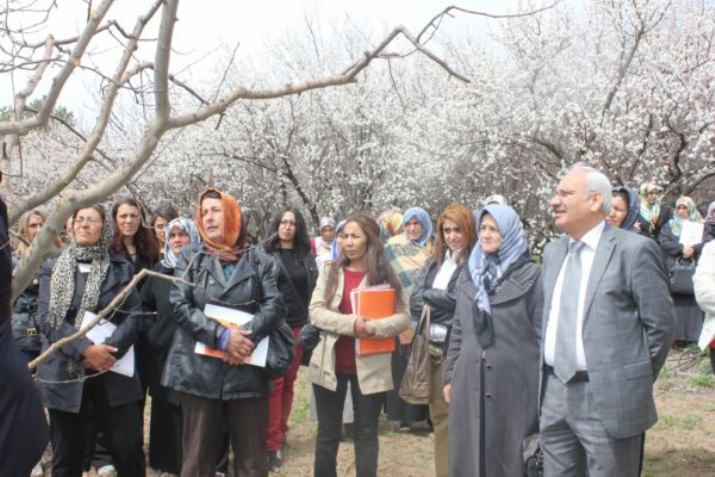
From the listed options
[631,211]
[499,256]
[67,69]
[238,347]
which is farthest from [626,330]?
[67,69]

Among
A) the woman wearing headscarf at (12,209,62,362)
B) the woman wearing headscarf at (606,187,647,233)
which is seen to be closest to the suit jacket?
the woman wearing headscarf at (606,187,647,233)

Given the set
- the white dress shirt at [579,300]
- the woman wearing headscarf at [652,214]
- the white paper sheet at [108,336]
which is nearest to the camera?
the white dress shirt at [579,300]

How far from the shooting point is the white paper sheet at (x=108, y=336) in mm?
4004

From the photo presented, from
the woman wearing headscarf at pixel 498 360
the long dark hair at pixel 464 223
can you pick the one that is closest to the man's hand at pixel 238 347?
the woman wearing headscarf at pixel 498 360

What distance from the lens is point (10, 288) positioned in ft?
7.24

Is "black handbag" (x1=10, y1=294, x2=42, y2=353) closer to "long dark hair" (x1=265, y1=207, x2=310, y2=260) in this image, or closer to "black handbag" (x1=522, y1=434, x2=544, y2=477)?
"long dark hair" (x1=265, y1=207, x2=310, y2=260)

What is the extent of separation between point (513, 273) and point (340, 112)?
15.4 meters

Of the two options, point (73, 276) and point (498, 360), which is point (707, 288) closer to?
point (498, 360)

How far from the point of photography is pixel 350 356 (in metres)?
4.45

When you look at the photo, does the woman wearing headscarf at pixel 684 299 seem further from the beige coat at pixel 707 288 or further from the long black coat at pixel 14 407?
the long black coat at pixel 14 407

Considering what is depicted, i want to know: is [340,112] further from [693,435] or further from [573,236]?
[573,236]

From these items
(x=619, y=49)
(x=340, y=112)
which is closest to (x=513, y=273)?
(x=619, y=49)

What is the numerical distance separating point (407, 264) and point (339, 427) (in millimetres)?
1724

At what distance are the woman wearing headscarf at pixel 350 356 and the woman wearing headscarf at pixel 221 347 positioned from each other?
0.47 metres
